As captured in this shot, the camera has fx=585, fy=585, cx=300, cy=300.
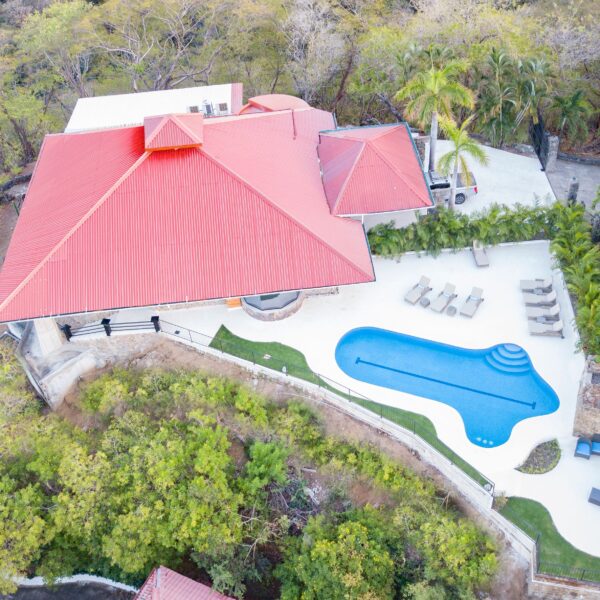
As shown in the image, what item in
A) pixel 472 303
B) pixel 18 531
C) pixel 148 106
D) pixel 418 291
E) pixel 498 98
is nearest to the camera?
pixel 18 531

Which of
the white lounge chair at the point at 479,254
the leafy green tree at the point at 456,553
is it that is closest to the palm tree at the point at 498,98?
the white lounge chair at the point at 479,254

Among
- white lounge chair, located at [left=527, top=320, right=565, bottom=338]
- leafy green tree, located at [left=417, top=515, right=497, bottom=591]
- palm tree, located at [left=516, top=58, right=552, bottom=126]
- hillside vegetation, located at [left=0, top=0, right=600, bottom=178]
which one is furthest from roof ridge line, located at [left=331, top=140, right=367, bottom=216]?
leafy green tree, located at [left=417, top=515, right=497, bottom=591]

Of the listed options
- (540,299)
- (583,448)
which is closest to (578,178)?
(540,299)

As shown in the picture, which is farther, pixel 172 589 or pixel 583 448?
pixel 172 589

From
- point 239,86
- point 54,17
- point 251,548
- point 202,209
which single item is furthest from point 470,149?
point 54,17

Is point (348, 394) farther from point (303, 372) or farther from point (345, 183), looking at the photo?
point (345, 183)

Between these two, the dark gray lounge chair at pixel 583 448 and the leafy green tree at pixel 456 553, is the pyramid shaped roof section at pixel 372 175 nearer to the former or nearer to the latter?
the dark gray lounge chair at pixel 583 448

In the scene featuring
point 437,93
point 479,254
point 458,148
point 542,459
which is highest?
point 437,93
